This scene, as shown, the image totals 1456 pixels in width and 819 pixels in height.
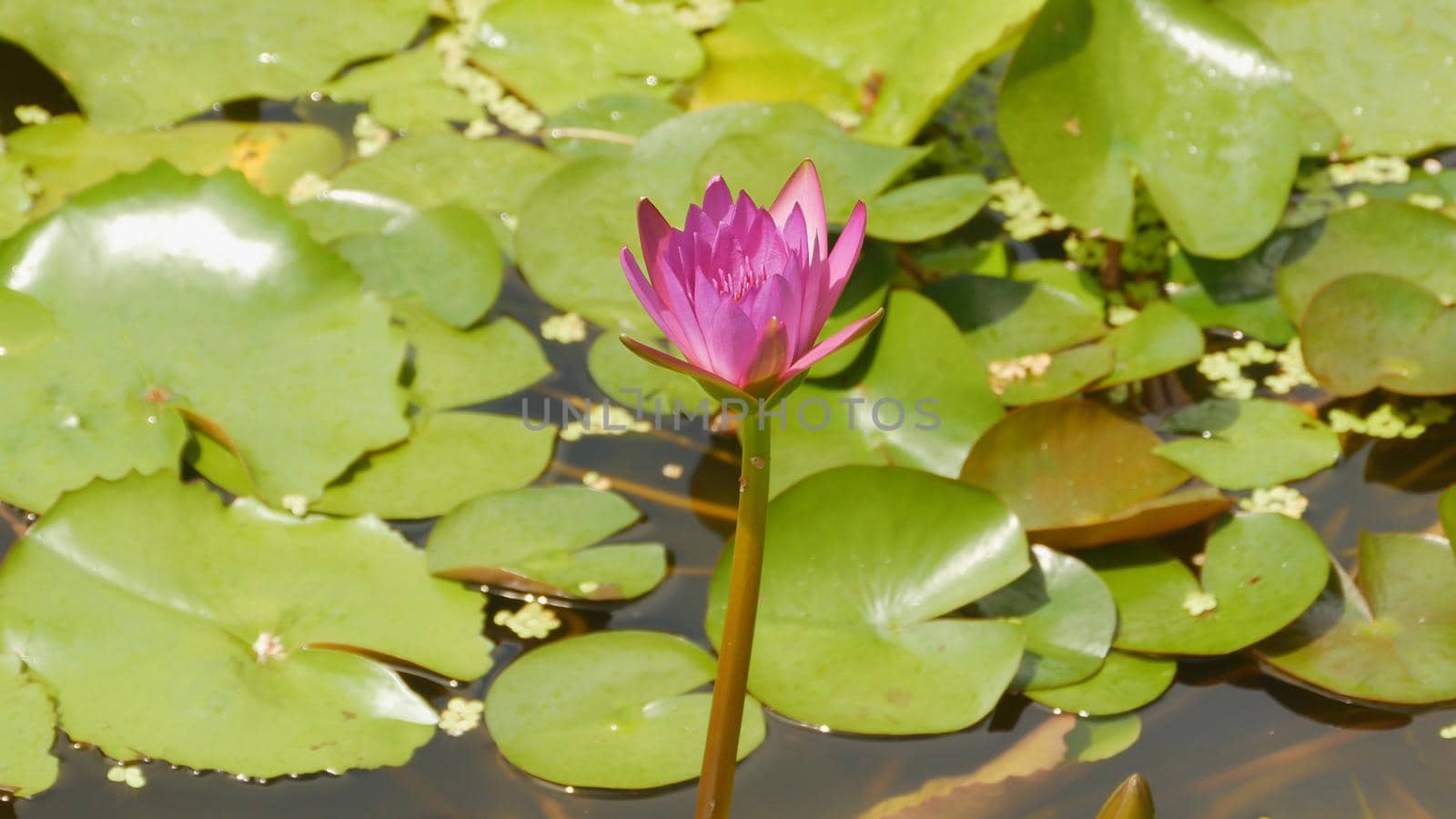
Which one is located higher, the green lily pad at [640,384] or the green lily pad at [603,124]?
the green lily pad at [603,124]

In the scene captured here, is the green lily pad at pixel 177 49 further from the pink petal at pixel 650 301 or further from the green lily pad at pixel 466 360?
the pink petal at pixel 650 301

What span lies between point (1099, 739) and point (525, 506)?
3.31 feet

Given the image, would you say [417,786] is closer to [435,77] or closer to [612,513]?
[612,513]

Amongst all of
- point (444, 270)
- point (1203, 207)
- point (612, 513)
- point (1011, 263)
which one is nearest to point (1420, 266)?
point (1203, 207)

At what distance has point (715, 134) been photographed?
2771mm

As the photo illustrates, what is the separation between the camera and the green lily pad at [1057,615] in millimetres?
2076

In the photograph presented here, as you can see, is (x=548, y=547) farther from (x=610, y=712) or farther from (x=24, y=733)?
(x=24, y=733)

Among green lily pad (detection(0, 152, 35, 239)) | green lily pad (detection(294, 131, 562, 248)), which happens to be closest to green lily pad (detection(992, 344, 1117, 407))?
green lily pad (detection(294, 131, 562, 248))

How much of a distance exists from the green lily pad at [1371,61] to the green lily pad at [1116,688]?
155 centimetres

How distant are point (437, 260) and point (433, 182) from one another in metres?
0.33

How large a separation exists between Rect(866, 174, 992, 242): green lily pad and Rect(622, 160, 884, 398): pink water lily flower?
1.15 metres

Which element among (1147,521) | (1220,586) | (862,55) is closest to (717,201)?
(1147,521)

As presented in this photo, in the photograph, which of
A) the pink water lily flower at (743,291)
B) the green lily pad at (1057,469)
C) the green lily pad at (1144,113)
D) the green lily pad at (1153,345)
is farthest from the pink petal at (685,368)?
the green lily pad at (1144,113)

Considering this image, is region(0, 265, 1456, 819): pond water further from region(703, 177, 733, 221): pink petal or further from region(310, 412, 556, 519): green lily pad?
region(703, 177, 733, 221): pink petal
